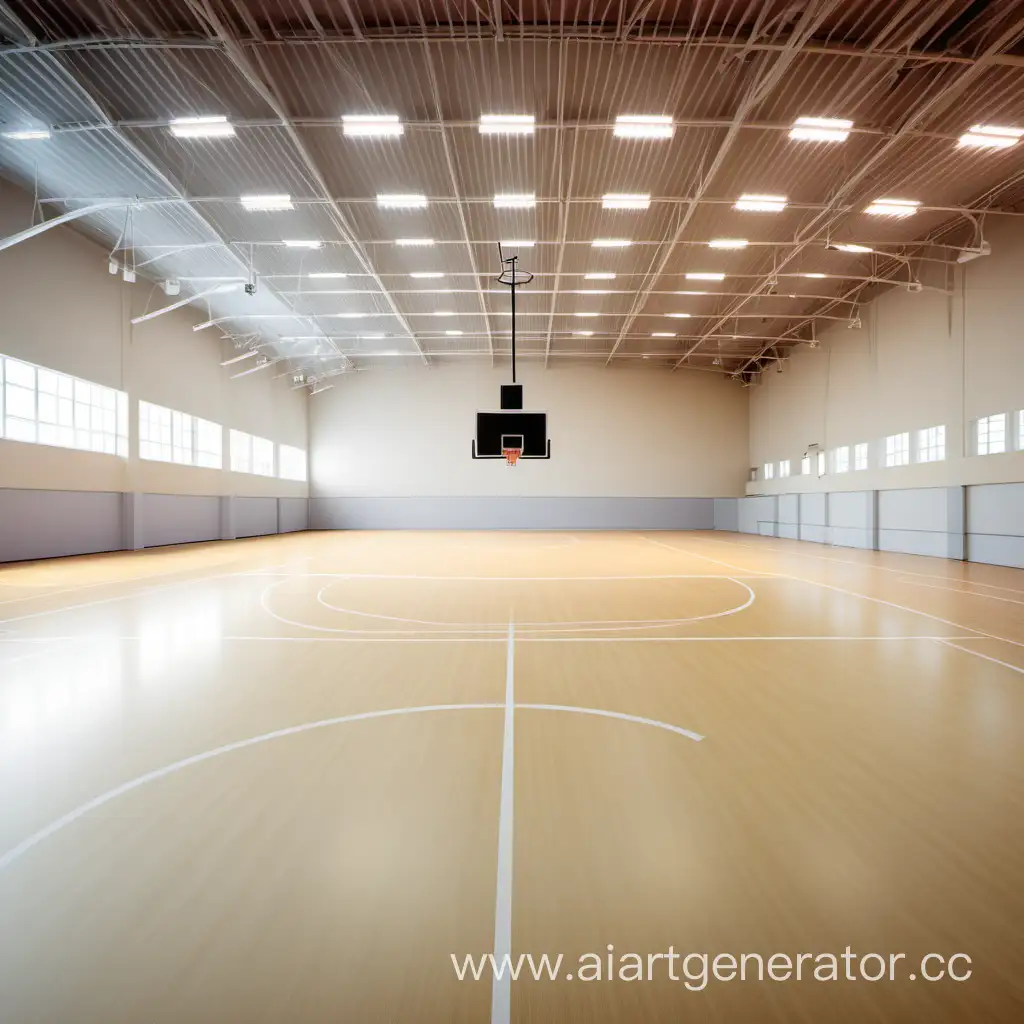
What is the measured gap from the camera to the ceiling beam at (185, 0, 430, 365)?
854cm

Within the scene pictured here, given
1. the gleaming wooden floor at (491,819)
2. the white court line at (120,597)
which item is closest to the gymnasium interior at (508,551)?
the gleaming wooden floor at (491,819)

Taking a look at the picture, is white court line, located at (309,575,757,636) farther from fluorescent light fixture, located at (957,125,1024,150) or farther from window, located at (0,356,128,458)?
window, located at (0,356,128,458)

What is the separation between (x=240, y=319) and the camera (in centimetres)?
2170

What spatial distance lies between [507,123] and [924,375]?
42.6 ft

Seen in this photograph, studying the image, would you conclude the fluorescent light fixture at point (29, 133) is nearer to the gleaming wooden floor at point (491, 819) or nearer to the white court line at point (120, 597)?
the white court line at point (120, 597)

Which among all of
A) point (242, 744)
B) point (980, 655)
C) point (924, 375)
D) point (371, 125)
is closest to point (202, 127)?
point (371, 125)

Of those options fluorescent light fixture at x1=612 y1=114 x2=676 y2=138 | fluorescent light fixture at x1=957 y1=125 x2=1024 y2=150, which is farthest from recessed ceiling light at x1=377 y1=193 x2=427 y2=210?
fluorescent light fixture at x1=957 y1=125 x2=1024 y2=150

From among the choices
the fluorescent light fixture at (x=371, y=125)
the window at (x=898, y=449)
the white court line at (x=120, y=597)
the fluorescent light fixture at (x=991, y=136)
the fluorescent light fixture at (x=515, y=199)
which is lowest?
the white court line at (x=120, y=597)

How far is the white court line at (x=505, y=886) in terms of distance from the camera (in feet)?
5.72

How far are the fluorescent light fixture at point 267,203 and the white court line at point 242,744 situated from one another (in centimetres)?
1276

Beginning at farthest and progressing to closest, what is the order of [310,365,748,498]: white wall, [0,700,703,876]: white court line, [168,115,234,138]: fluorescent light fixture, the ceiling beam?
[310,365,748,498]: white wall → [168,115,234,138]: fluorescent light fixture → the ceiling beam → [0,700,703,876]: white court line

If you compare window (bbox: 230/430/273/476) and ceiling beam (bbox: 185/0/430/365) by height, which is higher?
ceiling beam (bbox: 185/0/430/365)

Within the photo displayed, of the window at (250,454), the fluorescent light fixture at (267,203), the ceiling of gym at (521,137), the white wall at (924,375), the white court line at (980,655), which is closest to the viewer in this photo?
the white court line at (980,655)

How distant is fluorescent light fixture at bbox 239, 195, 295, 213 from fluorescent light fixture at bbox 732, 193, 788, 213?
33.0 ft
